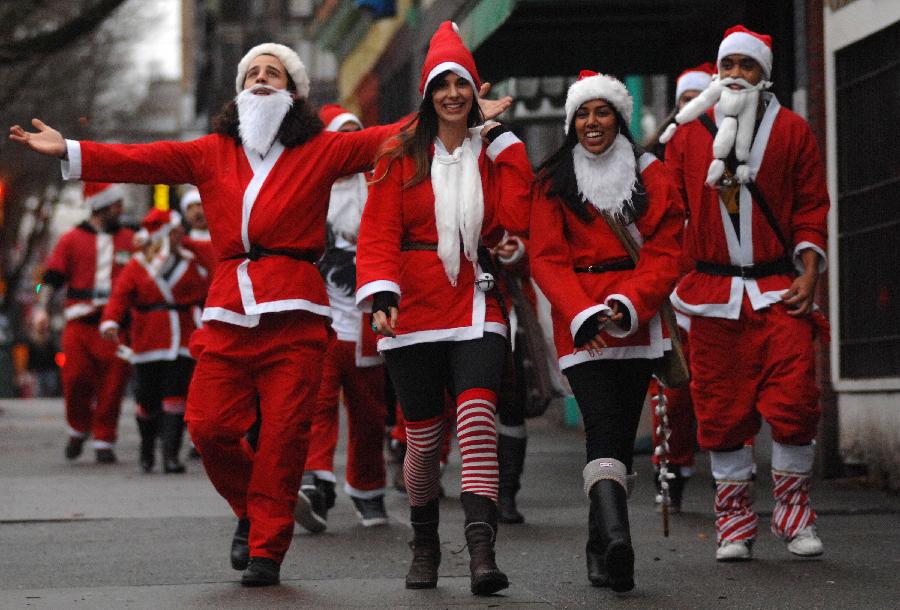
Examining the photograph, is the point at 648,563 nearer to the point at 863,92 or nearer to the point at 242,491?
the point at 242,491

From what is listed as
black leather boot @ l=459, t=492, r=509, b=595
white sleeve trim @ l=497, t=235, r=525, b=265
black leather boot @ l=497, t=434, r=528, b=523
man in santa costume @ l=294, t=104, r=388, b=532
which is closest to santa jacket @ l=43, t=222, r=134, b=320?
man in santa costume @ l=294, t=104, r=388, b=532

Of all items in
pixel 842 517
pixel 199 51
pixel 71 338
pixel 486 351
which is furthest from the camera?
pixel 199 51

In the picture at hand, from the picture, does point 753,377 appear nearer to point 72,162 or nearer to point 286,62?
point 286,62

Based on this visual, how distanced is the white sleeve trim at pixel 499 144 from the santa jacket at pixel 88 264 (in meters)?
8.09

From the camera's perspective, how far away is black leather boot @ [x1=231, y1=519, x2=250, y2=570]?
729cm

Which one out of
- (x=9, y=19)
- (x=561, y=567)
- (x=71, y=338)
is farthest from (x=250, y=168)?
(x=9, y=19)

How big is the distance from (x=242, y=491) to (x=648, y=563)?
66.4 inches

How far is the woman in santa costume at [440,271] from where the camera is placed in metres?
6.68

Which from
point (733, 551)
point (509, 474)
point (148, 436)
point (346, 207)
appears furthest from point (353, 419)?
point (148, 436)

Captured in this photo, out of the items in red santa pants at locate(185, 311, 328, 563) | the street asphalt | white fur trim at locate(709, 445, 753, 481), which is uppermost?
red santa pants at locate(185, 311, 328, 563)

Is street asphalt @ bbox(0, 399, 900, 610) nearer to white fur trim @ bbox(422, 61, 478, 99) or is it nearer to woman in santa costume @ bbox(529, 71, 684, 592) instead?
woman in santa costume @ bbox(529, 71, 684, 592)

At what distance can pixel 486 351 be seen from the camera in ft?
22.1

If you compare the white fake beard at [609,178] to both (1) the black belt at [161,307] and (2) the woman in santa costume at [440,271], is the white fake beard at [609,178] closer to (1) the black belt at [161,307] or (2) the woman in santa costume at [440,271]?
(2) the woman in santa costume at [440,271]

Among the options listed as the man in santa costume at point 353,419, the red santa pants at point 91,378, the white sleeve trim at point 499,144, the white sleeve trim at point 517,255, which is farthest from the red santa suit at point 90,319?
the white sleeve trim at point 499,144
